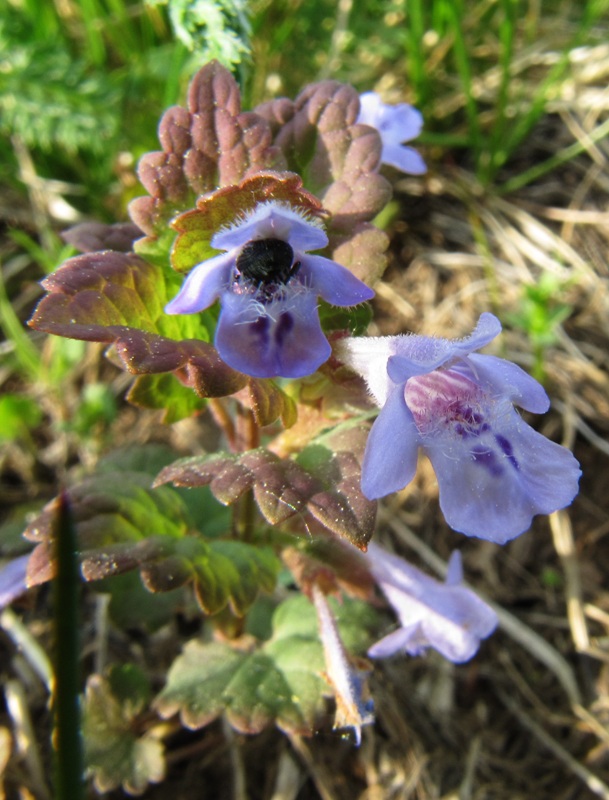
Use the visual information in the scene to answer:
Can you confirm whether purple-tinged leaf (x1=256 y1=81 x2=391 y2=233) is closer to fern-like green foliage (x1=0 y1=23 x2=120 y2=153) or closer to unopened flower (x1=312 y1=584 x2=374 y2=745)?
unopened flower (x1=312 y1=584 x2=374 y2=745)

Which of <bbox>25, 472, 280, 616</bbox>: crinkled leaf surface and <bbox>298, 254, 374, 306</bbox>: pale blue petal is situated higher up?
<bbox>298, 254, 374, 306</bbox>: pale blue petal

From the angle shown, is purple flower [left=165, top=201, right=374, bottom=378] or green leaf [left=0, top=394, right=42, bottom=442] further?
green leaf [left=0, top=394, right=42, bottom=442]

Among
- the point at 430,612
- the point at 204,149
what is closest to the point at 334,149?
the point at 204,149

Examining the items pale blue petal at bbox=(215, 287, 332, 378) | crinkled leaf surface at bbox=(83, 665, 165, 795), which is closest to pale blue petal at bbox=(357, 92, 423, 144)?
pale blue petal at bbox=(215, 287, 332, 378)

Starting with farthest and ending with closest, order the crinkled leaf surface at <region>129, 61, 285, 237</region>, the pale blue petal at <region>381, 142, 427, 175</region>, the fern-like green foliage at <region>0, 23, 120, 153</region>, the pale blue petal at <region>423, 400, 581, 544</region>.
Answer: the fern-like green foliage at <region>0, 23, 120, 153</region>
the pale blue petal at <region>381, 142, 427, 175</region>
the crinkled leaf surface at <region>129, 61, 285, 237</region>
the pale blue petal at <region>423, 400, 581, 544</region>

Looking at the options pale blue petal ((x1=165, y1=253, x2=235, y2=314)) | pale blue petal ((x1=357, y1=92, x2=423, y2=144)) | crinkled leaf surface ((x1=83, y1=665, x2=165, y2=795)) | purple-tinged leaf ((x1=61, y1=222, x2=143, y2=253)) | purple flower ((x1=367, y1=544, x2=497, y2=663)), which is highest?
pale blue petal ((x1=357, y1=92, x2=423, y2=144))

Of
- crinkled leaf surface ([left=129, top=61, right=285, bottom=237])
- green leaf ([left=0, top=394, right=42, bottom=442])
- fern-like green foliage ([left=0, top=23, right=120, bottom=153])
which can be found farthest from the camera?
fern-like green foliage ([left=0, top=23, right=120, bottom=153])

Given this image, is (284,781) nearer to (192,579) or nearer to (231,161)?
(192,579)
